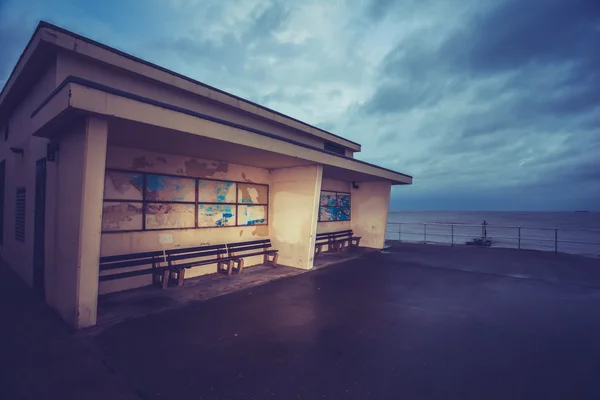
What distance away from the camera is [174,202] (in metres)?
7.52

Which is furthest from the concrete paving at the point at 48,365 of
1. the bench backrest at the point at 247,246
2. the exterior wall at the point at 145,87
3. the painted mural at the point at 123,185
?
the exterior wall at the point at 145,87

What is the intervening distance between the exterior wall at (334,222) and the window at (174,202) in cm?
406

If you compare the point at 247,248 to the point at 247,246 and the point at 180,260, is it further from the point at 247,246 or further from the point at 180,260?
the point at 180,260

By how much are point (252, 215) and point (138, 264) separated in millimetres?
3955

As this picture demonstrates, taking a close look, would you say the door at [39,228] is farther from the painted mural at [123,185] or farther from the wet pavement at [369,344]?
the wet pavement at [369,344]

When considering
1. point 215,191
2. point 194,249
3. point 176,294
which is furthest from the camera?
point 215,191

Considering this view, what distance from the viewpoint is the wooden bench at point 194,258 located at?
6.92 metres

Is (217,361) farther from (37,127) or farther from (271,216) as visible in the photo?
(271,216)

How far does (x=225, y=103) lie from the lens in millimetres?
9734

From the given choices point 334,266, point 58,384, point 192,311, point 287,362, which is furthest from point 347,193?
point 58,384

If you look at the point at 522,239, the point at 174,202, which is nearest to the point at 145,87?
the point at 174,202

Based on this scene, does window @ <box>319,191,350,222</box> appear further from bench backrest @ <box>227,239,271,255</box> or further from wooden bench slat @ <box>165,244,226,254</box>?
wooden bench slat @ <box>165,244,226,254</box>

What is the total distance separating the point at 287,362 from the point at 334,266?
6.39 meters

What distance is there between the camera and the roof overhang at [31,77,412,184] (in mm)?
4012
